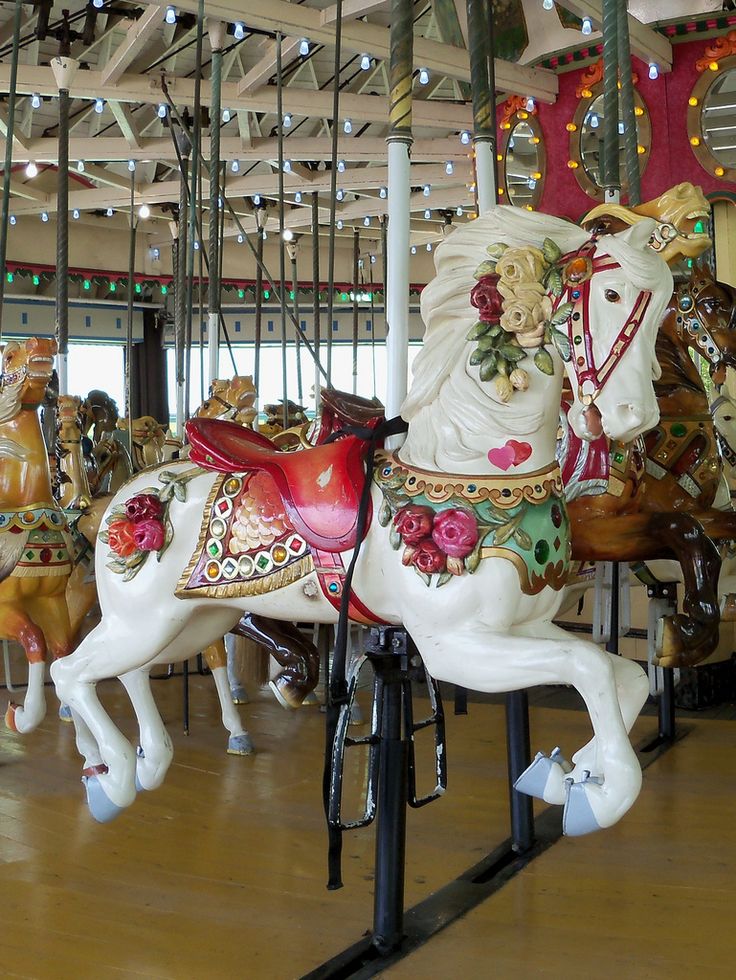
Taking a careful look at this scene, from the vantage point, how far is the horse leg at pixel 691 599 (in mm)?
2525

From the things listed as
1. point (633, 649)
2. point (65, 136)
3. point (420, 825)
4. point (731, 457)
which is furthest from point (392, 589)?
point (65, 136)

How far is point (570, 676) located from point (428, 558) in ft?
1.13

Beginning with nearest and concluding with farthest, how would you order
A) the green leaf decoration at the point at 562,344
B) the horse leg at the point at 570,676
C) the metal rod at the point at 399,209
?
1. the horse leg at the point at 570,676
2. the green leaf decoration at the point at 562,344
3. the metal rod at the point at 399,209

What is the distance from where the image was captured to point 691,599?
263 cm

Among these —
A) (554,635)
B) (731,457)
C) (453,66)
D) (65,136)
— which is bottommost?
(554,635)

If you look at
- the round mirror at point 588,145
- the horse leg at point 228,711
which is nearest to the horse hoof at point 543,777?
the horse leg at point 228,711

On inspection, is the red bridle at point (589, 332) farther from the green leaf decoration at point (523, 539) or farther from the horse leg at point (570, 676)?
the horse leg at point (570, 676)

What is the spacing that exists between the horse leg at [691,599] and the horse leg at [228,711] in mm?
1757

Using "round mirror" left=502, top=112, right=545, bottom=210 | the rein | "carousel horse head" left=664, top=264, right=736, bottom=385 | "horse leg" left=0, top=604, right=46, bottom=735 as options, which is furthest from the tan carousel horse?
"round mirror" left=502, top=112, right=545, bottom=210

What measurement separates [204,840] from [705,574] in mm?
1569

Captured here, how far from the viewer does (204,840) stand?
2906 mm

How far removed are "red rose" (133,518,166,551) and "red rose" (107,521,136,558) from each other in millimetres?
24

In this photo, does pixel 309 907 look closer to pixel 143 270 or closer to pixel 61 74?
pixel 61 74

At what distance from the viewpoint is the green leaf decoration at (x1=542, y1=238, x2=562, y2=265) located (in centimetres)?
197
